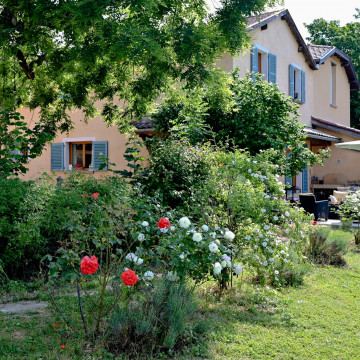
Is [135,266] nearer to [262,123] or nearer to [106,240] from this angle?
[106,240]

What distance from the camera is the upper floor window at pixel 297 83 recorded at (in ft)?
61.3

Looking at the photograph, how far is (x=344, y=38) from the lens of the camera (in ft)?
106

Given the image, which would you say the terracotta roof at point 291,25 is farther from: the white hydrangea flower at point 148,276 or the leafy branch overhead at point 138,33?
the white hydrangea flower at point 148,276

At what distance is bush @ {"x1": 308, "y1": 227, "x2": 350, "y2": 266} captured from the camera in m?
8.02

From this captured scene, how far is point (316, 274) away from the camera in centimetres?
718

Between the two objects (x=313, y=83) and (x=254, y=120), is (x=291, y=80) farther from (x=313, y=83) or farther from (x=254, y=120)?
(x=254, y=120)

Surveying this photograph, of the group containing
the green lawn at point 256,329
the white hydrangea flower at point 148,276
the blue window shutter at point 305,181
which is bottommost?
the green lawn at point 256,329

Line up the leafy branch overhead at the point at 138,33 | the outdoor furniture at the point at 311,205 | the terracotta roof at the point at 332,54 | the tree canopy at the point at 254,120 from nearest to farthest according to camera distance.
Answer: the leafy branch overhead at the point at 138,33 < the tree canopy at the point at 254,120 < the outdoor furniture at the point at 311,205 < the terracotta roof at the point at 332,54

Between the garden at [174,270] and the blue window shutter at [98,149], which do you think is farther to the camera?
the blue window shutter at [98,149]

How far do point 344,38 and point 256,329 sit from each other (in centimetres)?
3184

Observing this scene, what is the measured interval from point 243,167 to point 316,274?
2.02 meters

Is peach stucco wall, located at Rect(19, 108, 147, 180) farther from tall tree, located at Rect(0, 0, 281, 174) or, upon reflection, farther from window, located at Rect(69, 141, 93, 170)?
tall tree, located at Rect(0, 0, 281, 174)

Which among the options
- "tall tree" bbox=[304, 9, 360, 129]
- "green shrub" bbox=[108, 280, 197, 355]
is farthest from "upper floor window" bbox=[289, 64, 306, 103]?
"green shrub" bbox=[108, 280, 197, 355]

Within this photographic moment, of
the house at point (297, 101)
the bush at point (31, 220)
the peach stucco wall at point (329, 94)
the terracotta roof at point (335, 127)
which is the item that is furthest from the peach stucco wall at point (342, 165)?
the bush at point (31, 220)
